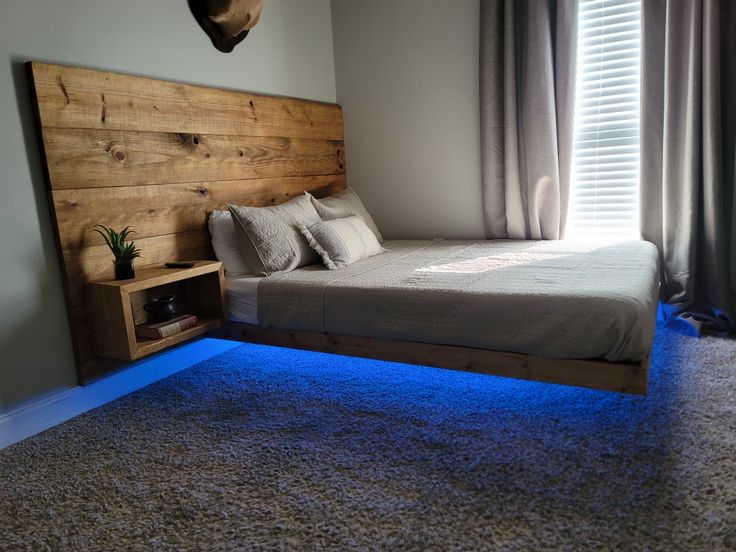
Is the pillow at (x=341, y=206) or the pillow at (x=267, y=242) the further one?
the pillow at (x=341, y=206)

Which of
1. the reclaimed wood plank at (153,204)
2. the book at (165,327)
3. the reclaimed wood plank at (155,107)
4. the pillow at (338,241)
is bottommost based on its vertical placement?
the book at (165,327)

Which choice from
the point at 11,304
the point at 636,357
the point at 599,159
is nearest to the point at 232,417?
the point at 11,304

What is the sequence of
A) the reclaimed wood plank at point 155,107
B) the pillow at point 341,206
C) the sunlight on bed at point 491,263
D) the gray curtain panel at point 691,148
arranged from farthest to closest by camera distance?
1. the pillow at point 341,206
2. the gray curtain panel at point 691,148
3. the sunlight on bed at point 491,263
4. the reclaimed wood plank at point 155,107

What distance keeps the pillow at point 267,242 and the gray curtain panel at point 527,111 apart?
1364 millimetres

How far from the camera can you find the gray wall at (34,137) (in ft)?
6.77

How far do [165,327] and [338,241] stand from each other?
38.3 inches

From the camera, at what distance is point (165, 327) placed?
2.39 meters

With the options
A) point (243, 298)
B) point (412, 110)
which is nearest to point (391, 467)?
point (243, 298)

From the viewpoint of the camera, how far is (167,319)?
2.47 m

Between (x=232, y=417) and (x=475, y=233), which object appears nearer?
(x=232, y=417)

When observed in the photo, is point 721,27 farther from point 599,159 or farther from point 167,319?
point 167,319

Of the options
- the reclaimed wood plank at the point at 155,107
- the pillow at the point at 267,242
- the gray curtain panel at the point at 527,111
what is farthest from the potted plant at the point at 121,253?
the gray curtain panel at the point at 527,111

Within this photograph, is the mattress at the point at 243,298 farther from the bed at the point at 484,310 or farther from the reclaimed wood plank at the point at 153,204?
the reclaimed wood plank at the point at 153,204

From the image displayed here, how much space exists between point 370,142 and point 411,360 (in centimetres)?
214
